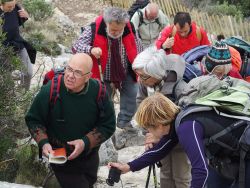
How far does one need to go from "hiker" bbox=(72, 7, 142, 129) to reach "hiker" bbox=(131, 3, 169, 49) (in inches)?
78.6

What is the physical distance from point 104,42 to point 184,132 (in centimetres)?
299

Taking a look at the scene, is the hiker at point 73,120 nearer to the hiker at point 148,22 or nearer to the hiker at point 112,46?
the hiker at point 112,46

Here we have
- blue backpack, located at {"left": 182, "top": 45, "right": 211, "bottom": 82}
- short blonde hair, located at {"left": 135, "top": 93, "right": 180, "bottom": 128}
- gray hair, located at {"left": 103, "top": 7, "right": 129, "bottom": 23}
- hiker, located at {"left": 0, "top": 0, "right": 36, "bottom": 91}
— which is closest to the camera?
short blonde hair, located at {"left": 135, "top": 93, "right": 180, "bottom": 128}

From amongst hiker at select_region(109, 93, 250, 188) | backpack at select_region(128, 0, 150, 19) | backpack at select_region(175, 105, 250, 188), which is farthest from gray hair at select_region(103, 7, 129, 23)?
backpack at select_region(128, 0, 150, 19)

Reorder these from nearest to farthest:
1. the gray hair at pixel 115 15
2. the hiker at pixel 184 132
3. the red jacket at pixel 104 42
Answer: the hiker at pixel 184 132
the gray hair at pixel 115 15
the red jacket at pixel 104 42

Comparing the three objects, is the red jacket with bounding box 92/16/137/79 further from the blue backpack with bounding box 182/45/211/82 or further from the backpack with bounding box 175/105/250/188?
the backpack with bounding box 175/105/250/188

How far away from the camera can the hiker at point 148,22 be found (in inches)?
334

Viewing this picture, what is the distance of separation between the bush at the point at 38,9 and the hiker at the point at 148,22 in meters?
6.55

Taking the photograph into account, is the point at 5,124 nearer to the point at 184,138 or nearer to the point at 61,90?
the point at 61,90

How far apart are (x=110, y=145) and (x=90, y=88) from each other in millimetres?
2315

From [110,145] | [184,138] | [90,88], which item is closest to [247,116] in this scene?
[184,138]

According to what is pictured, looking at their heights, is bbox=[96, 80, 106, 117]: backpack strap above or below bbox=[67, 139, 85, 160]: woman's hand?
above

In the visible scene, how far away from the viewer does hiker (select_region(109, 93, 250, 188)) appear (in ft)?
10.7

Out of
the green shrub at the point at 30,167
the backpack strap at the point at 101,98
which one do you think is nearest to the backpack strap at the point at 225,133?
the backpack strap at the point at 101,98
